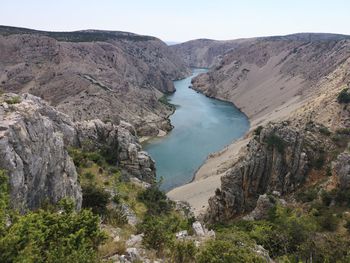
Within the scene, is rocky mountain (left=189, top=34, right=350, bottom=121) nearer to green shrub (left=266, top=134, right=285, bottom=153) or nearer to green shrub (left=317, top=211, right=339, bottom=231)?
green shrub (left=266, top=134, right=285, bottom=153)

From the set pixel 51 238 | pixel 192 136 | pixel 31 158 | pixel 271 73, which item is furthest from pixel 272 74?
pixel 51 238

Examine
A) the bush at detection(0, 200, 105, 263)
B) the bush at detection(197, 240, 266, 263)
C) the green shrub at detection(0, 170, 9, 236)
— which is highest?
the green shrub at detection(0, 170, 9, 236)

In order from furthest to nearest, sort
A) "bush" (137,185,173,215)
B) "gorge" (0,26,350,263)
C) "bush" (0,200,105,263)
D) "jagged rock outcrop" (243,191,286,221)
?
"bush" (137,185,173,215) < "jagged rock outcrop" (243,191,286,221) < "gorge" (0,26,350,263) < "bush" (0,200,105,263)

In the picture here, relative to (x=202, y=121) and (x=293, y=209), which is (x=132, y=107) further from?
(x=293, y=209)

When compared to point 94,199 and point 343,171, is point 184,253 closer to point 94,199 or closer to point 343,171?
point 94,199

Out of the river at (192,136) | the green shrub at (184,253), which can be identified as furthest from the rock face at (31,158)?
the river at (192,136)

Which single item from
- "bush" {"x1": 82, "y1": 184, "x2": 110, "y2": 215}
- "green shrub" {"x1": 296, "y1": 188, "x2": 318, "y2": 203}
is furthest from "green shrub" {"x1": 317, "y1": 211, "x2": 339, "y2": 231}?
"bush" {"x1": 82, "y1": 184, "x2": 110, "y2": 215}

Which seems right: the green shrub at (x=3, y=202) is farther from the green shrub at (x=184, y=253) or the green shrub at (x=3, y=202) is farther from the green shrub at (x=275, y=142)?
the green shrub at (x=275, y=142)
